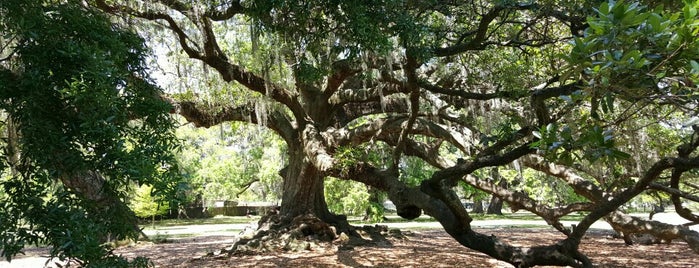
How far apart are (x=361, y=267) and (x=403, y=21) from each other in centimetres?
379

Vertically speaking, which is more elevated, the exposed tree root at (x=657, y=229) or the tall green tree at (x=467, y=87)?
the tall green tree at (x=467, y=87)

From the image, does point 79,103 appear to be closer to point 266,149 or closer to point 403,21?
point 403,21

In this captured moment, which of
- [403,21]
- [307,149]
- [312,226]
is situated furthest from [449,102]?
[403,21]

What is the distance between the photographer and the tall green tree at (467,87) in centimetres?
239

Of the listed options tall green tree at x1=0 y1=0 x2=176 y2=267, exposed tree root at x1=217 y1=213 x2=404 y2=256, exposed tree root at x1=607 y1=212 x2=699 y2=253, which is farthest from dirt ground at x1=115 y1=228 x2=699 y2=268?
tall green tree at x1=0 y1=0 x2=176 y2=267

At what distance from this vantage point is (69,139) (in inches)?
98.2

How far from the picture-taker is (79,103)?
2377 mm

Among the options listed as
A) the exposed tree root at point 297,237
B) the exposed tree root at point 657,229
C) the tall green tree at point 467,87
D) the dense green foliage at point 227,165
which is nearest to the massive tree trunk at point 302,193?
the tall green tree at point 467,87

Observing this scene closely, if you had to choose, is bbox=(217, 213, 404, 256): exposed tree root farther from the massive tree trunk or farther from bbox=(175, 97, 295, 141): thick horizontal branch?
bbox=(175, 97, 295, 141): thick horizontal branch

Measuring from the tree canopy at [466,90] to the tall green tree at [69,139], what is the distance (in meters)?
0.10

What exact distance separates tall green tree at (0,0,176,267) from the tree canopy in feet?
0.34

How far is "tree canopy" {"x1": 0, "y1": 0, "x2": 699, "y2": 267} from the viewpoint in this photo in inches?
95.7

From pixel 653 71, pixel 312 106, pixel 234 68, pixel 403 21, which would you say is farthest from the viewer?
pixel 312 106

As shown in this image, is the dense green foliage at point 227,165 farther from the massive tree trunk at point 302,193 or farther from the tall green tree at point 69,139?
the tall green tree at point 69,139
